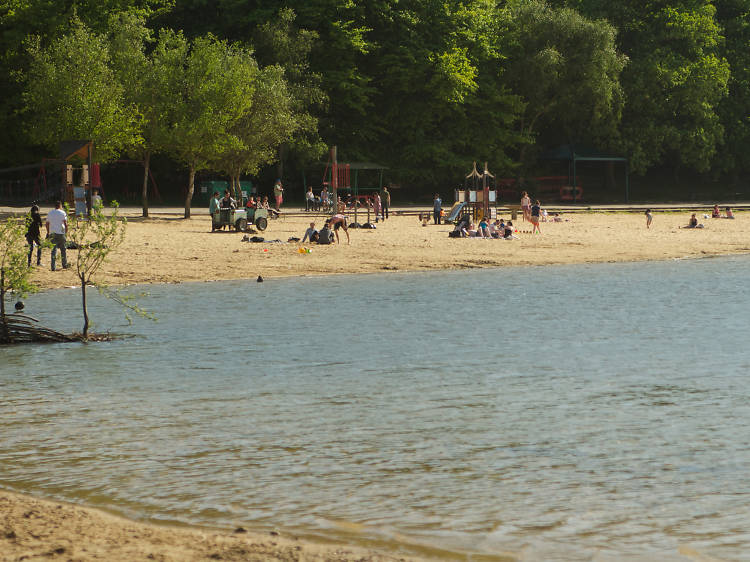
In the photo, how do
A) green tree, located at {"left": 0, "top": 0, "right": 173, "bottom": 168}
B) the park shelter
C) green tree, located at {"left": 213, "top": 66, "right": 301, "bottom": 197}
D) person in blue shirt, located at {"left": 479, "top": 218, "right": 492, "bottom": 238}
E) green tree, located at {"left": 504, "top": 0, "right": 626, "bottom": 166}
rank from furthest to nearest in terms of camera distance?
the park shelter → green tree, located at {"left": 504, "top": 0, "right": 626, "bottom": 166} → green tree, located at {"left": 0, "top": 0, "right": 173, "bottom": 168} → green tree, located at {"left": 213, "top": 66, "right": 301, "bottom": 197} → person in blue shirt, located at {"left": 479, "top": 218, "right": 492, "bottom": 238}

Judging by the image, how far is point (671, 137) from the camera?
227 feet

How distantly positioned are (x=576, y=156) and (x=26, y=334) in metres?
53.9

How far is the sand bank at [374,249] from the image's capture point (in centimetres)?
3008

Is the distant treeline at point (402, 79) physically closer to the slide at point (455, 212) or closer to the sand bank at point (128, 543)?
the slide at point (455, 212)

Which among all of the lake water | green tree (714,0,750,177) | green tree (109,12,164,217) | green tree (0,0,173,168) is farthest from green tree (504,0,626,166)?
the lake water

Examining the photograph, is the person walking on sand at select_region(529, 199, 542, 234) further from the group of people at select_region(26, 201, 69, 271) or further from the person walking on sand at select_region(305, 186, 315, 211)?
the group of people at select_region(26, 201, 69, 271)

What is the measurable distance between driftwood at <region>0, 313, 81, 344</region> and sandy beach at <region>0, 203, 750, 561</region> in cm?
873

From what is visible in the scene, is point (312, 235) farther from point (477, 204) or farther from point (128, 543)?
point (128, 543)

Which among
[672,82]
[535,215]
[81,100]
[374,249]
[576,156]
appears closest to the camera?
[374,249]

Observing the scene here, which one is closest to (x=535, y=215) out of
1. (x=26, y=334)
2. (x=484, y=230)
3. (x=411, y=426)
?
(x=484, y=230)

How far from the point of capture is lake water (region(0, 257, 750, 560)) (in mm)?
7945

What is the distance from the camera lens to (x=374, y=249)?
35.8m

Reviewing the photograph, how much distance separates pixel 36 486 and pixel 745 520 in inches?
228

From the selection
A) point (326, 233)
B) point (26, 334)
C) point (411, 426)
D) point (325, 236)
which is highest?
point (326, 233)
